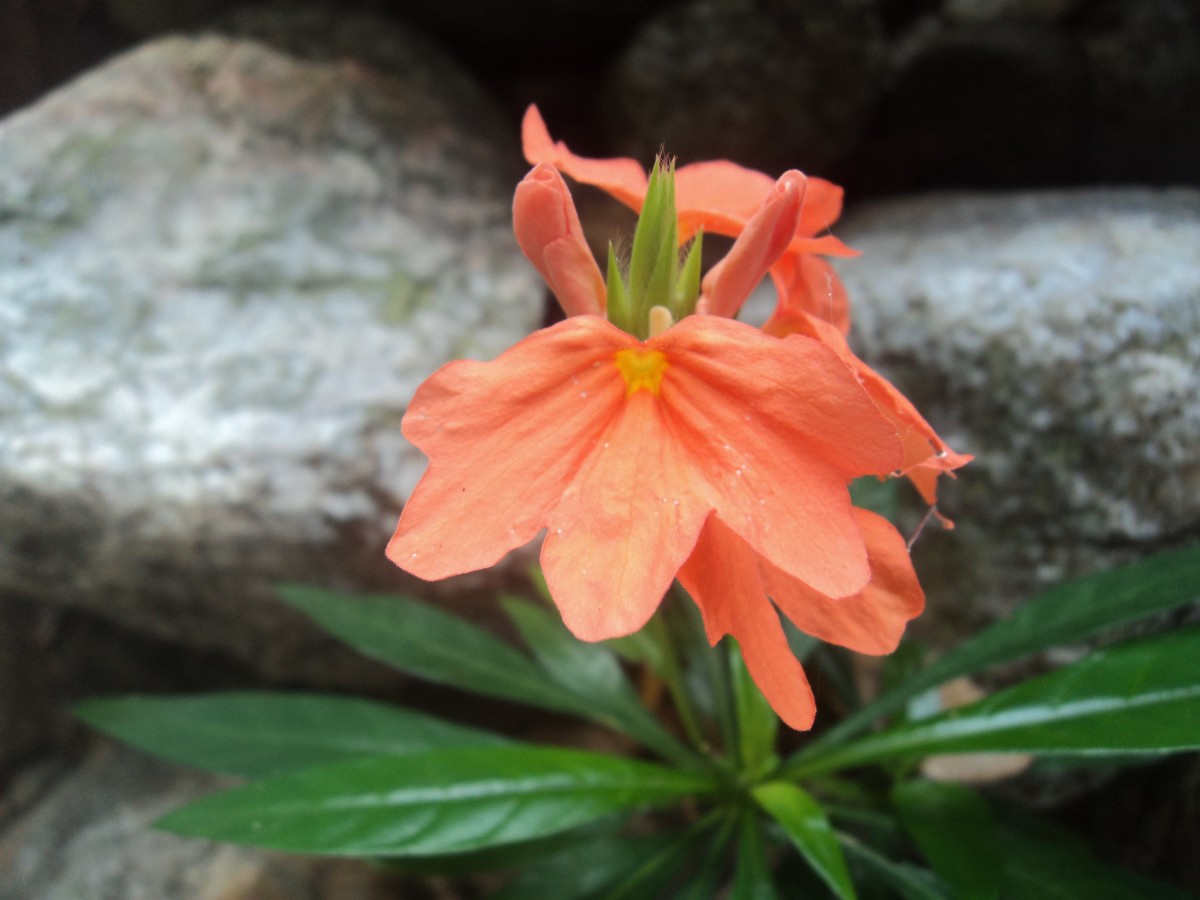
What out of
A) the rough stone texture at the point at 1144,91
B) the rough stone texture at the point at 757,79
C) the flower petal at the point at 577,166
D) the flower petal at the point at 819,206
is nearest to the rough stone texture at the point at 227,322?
the rough stone texture at the point at 757,79

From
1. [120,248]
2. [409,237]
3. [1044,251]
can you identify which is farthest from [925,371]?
[120,248]

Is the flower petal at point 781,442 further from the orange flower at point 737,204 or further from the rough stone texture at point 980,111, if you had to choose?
the rough stone texture at point 980,111

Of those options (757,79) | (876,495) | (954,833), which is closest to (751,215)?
(876,495)

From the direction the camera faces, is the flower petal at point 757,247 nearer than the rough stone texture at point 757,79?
Yes

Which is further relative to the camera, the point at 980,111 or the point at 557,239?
the point at 980,111

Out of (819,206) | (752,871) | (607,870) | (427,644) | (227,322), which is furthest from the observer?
(227,322)

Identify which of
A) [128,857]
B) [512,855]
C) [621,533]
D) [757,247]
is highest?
[757,247]

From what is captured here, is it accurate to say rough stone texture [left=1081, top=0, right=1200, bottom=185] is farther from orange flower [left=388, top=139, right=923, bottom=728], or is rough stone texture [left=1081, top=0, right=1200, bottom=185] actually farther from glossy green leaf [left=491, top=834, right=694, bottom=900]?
glossy green leaf [left=491, top=834, right=694, bottom=900]

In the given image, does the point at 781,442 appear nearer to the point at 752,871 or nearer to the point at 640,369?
the point at 640,369
